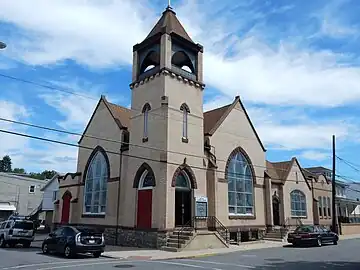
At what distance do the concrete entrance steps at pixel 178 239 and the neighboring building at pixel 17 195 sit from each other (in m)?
41.3

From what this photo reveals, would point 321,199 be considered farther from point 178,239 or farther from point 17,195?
point 17,195

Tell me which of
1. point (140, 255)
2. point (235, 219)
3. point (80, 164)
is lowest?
point (140, 255)

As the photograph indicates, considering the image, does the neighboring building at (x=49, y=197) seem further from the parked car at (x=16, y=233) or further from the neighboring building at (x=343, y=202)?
the neighboring building at (x=343, y=202)

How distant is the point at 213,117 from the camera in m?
31.5

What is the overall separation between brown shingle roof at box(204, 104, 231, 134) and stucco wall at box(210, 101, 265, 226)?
0.63 metres

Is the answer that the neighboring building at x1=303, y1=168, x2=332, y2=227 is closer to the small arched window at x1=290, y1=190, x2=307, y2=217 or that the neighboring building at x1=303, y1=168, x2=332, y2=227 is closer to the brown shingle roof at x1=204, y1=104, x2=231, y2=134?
the small arched window at x1=290, y1=190, x2=307, y2=217

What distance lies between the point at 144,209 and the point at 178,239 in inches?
142

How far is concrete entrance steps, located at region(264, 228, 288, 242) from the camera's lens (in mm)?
30514

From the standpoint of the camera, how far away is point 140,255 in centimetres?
1956

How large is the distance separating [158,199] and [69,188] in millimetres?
14033

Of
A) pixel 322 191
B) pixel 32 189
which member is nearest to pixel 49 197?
pixel 32 189

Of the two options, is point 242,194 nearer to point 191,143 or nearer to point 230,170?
point 230,170

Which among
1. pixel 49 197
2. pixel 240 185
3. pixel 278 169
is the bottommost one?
pixel 49 197

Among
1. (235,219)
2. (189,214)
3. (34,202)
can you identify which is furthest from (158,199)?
(34,202)
